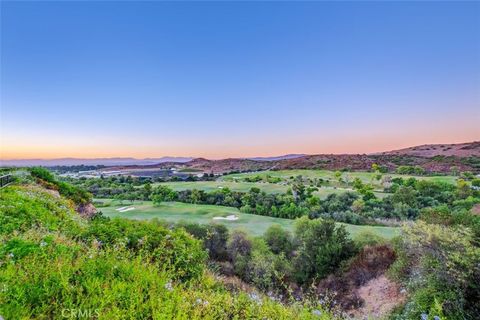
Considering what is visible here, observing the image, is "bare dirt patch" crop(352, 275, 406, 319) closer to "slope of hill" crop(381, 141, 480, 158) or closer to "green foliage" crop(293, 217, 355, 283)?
"green foliage" crop(293, 217, 355, 283)

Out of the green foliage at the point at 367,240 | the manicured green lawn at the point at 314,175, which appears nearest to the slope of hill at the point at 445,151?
the manicured green lawn at the point at 314,175

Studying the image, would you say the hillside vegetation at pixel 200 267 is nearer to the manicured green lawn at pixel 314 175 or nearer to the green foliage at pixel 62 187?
the green foliage at pixel 62 187

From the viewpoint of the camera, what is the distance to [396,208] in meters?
36.7

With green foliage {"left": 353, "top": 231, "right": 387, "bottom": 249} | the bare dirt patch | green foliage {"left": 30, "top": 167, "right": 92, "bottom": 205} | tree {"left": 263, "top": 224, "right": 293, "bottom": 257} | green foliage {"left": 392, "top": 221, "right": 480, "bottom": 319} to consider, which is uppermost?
green foliage {"left": 30, "top": 167, "right": 92, "bottom": 205}

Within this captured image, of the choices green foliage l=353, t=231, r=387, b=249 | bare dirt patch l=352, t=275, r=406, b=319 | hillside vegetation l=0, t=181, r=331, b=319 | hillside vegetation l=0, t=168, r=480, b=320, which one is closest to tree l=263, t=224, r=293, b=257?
hillside vegetation l=0, t=168, r=480, b=320

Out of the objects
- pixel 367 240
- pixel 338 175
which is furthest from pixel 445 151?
pixel 367 240

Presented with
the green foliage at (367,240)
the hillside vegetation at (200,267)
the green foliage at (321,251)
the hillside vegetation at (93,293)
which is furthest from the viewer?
the green foliage at (367,240)

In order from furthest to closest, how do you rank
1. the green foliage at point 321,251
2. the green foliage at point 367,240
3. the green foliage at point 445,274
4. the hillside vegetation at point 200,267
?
the green foliage at point 367,240 < the green foliage at point 321,251 < the green foliage at point 445,274 < the hillside vegetation at point 200,267

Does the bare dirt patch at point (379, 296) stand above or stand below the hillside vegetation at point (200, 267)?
below

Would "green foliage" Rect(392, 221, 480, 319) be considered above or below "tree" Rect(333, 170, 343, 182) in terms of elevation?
above

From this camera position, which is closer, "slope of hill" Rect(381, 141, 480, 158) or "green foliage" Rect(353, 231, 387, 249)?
"green foliage" Rect(353, 231, 387, 249)

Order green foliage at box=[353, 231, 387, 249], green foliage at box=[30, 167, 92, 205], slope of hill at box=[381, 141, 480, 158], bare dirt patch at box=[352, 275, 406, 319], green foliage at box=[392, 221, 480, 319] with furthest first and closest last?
slope of hill at box=[381, 141, 480, 158], green foliage at box=[353, 231, 387, 249], green foliage at box=[30, 167, 92, 205], bare dirt patch at box=[352, 275, 406, 319], green foliage at box=[392, 221, 480, 319]

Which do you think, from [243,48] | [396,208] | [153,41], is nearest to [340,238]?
[243,48]

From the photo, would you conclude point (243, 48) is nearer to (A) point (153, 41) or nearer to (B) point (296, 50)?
(B) point (296, 50)
